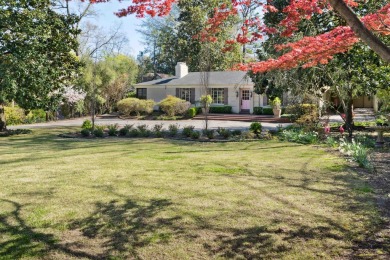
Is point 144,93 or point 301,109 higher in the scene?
point 144,93

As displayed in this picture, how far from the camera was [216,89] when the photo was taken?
3195 centimetres

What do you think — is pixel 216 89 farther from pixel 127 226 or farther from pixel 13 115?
pixel 127 226

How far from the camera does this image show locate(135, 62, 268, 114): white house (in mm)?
30328

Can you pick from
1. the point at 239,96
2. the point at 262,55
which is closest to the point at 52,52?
the point at 262,55

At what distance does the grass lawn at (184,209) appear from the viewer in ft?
11.9

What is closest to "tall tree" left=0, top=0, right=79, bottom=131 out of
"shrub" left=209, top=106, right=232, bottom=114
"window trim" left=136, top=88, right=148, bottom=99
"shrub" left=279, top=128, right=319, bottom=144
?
"shrub" left=279, top=128, right=319, bottom=144

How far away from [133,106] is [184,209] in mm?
25987

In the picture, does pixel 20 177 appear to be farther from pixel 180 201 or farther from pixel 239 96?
pixel 239 96

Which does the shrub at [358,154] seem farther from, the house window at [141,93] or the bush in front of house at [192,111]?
the house window at [141,93]

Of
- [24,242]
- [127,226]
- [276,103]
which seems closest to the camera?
[24,242]

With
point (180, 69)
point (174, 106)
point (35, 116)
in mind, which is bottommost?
point (35, 116)

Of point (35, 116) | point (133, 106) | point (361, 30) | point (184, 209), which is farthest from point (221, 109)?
point (361, 30)

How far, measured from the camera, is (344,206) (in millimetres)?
4961

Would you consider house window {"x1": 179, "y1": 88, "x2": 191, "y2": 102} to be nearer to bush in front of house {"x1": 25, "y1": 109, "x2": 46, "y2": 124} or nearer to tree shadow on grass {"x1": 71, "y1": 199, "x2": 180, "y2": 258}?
bush in front of house {"x1": 25, "y1": 109, "x2": 46, "y2": 124}
